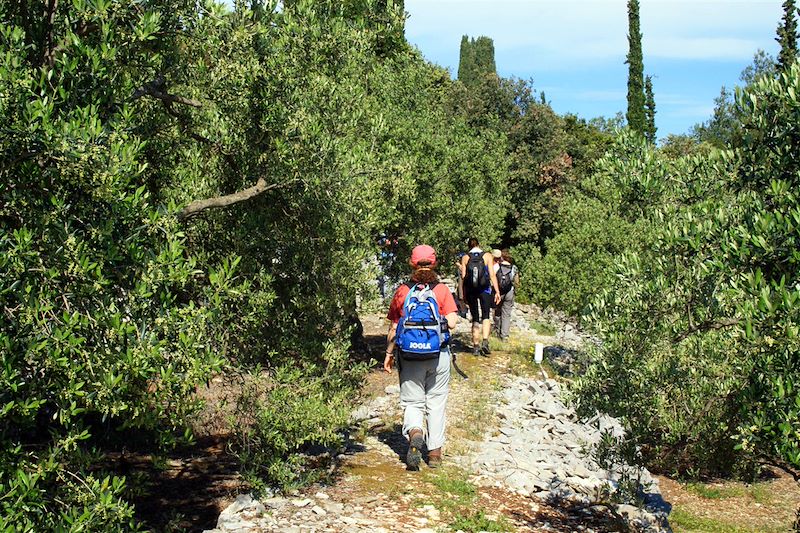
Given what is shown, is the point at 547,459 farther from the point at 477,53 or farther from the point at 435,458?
the point at 477,53

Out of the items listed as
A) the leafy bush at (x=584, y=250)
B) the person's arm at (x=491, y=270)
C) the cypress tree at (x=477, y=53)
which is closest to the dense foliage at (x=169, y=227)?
the person's arm at (x=491, y=270)

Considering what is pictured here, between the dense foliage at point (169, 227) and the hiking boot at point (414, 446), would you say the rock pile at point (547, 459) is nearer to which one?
the hiking boot at point (414, 446)

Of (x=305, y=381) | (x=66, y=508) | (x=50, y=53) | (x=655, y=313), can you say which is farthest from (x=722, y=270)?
(x=50, y=53)

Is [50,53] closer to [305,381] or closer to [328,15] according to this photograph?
[328,15]

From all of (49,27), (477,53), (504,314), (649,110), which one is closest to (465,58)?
(477,53)

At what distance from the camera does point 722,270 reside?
5.36m

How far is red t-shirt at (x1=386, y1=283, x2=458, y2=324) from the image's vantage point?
917cm

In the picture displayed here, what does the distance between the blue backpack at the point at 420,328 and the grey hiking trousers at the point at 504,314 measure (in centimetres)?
1024

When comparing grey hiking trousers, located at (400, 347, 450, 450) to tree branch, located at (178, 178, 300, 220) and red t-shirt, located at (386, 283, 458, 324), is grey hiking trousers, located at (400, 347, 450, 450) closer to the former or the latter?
red t-shirt, located at (386, 283, 458, 324)

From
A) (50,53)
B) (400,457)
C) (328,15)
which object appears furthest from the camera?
(400,457)

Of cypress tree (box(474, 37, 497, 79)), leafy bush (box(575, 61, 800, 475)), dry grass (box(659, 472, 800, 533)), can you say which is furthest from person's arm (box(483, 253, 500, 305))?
cypress tree (box(474, 37, 497, 79))

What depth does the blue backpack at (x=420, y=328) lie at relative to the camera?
8898 millimetres

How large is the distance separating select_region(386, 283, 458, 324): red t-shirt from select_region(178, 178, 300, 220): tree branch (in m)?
2.44

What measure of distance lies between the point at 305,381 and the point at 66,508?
10.4ft
